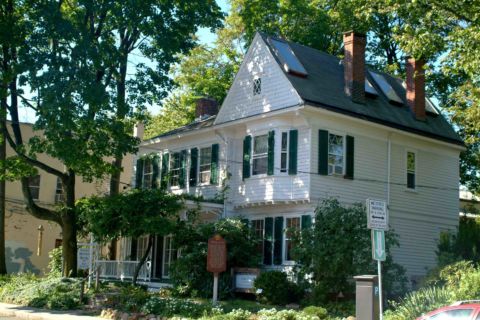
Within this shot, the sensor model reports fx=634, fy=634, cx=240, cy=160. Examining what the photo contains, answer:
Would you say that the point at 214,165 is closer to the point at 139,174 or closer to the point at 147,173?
the point at 147,173

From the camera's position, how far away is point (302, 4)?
35.4m

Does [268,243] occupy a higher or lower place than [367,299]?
higher

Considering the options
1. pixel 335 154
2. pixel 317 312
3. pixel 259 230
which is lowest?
pixel 317 312

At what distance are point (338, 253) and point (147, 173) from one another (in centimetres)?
1564

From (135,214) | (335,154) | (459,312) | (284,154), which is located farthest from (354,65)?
(459,312)

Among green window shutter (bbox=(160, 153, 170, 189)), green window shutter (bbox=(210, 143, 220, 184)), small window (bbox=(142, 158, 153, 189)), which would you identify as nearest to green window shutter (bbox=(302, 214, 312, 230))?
green window shutter (bbox=(210, 143, 220, 184))

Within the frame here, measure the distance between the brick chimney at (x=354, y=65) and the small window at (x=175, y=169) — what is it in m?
9.17

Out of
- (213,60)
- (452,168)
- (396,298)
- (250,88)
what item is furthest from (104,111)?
(213,60)

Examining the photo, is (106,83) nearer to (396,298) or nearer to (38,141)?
(38,141)

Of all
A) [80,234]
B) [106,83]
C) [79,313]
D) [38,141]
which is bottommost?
[79,313]

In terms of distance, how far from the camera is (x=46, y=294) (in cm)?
2138

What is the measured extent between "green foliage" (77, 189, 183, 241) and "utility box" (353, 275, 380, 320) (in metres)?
11.1

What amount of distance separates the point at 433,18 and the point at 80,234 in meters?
17.6

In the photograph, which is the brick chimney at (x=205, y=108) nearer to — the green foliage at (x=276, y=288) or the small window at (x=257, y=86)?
the small window at (x=257, y=86)
